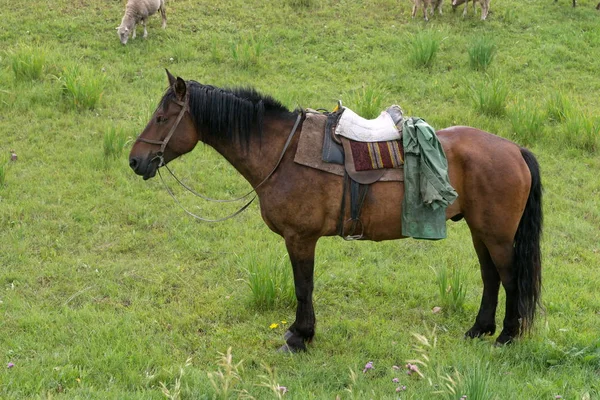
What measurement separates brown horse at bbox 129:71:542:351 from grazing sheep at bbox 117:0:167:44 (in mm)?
6771

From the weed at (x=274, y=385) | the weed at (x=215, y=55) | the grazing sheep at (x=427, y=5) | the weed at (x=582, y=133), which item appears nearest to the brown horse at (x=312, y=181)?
the weed at (x=274, y=385)

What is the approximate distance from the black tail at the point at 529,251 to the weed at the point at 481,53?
5.69 m

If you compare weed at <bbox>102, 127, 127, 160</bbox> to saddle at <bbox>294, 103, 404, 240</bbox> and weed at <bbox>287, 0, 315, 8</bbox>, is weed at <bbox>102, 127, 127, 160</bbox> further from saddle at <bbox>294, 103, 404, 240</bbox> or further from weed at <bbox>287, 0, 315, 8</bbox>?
weed at <bbox>287, 0, 315, 8</bbox>

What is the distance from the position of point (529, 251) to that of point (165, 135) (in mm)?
2825

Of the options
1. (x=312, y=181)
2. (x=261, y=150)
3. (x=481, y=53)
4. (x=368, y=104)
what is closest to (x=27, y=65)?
A: (x=368, y=104)

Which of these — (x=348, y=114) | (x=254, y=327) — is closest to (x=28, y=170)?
(x=254, y=327)

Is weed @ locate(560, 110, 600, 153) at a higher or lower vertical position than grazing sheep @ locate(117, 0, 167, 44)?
lower

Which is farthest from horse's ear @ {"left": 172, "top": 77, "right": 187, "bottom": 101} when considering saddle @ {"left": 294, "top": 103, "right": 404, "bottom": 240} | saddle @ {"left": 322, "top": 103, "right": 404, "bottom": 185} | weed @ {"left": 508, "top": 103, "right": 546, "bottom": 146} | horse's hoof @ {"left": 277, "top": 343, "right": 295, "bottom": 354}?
weed @ {"left": 508, "top": 103, "right": 546, "bottom": 146}

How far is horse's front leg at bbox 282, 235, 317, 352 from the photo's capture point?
196 inches

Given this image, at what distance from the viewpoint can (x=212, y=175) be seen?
26.6 ft

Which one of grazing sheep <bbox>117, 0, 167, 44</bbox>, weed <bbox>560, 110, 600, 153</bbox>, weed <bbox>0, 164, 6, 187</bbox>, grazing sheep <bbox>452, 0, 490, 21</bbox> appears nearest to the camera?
weed <bbox>0, 164, 6, 187</bbox>

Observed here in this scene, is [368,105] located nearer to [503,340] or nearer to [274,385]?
[503,340]

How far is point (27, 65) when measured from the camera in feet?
31.0

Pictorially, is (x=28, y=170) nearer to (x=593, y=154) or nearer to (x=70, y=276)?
(x=70, y=276)
